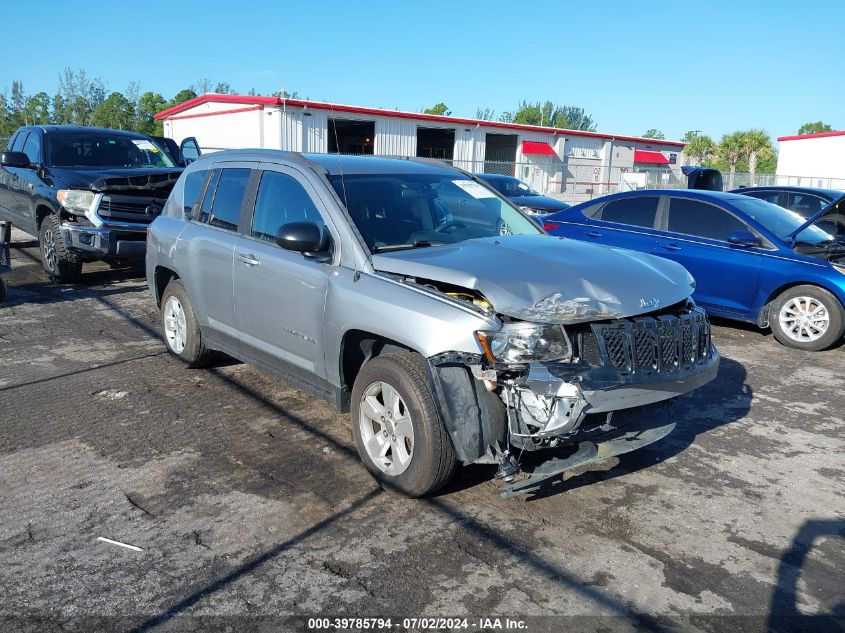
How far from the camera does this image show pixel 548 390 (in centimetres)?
353

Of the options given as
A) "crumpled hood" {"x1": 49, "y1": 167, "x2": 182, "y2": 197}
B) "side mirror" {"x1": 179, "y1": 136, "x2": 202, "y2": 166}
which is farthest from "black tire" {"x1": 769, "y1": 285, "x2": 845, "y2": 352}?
"side mirror" {"x1": 179, "y1": 136, "x2": 202, "y2": 166}

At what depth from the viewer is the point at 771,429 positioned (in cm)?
532

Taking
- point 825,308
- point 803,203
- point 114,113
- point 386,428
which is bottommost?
point 386,428

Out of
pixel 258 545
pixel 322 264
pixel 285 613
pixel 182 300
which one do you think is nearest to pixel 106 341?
pixel 182 300

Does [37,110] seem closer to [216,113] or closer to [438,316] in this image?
[216,113]

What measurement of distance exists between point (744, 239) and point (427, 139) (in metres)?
34.4

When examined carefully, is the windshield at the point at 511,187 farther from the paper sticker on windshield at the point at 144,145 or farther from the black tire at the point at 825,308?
the black tire at the point at 825,308

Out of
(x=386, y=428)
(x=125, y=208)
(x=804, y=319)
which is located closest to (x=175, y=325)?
(x=386, y=428)

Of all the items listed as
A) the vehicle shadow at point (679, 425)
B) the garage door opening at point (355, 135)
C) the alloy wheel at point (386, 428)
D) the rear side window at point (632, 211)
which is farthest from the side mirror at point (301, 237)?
the garage door opening at point (355, 135)

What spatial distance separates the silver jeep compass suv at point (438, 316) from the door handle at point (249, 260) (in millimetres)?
14

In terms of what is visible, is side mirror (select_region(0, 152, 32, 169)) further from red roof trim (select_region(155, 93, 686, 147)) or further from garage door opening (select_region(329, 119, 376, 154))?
garage door opening (select_region(329, 119, 376, 154))

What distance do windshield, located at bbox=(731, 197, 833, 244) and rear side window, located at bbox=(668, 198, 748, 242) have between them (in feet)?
0.66

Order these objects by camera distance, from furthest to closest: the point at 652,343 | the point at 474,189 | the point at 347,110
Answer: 1. the point at 347,110
2. the point at 474,189
3. the point at 652,343

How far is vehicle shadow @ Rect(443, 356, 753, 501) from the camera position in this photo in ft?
13.9
